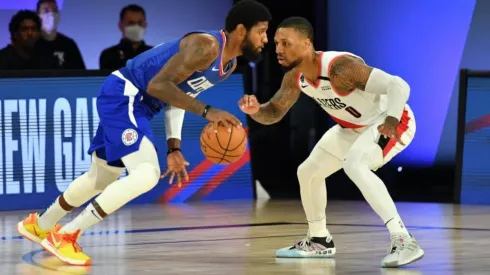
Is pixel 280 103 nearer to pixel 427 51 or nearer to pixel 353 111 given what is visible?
pixel 353 111

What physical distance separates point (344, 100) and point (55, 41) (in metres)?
7.18

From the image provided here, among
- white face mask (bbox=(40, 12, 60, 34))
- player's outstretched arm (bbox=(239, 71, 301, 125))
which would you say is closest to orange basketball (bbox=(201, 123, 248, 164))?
player's outstretched arm (bbox=(239, 71, 301, 125))

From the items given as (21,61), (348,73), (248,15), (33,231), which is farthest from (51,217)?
(21,61)

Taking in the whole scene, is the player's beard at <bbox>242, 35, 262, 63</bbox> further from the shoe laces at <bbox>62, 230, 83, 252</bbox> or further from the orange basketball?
the shoe laces at <bbox>62, 230, 83, 252</bbox>

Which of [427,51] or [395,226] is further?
[427,51]

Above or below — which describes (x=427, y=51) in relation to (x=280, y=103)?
below

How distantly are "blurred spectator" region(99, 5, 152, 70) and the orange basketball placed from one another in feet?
22.5

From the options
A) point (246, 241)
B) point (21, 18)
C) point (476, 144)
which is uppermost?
point (21, 18)

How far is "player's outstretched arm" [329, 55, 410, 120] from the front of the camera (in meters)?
8.20

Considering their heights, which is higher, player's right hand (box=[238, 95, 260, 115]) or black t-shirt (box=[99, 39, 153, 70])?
player's right hand (box=[238, 95, 260, 115])

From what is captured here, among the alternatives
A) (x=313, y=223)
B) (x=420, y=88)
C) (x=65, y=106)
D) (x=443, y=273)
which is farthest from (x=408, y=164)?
(x=443, y=273)

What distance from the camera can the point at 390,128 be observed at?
8.08 m

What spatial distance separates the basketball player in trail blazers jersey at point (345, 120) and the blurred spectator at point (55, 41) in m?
6.43

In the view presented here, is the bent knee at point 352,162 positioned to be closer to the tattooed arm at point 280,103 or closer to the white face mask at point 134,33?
the tattooed arm at point 280,103
